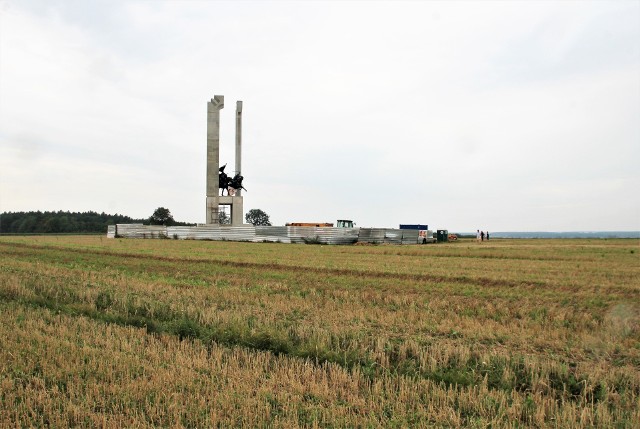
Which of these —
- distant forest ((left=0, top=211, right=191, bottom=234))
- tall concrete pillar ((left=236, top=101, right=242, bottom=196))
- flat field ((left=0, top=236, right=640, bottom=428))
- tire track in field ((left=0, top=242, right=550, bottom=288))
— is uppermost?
tall concrete pillar ((left=236, top=101, right=242, bottom=196))

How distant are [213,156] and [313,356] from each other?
5317cm

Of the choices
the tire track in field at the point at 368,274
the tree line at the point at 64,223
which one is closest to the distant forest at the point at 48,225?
the tree line at the point at 64,223

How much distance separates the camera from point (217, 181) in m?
58.3

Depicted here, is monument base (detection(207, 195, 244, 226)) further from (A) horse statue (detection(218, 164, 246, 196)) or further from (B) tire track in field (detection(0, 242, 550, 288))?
(B) tire track in field (detection(0, 242, 550, 288))

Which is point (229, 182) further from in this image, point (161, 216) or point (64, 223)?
point (64, 223)

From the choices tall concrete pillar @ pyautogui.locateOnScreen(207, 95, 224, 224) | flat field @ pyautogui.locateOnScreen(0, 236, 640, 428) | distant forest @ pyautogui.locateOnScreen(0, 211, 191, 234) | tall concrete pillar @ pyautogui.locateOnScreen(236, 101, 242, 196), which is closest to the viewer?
flat field @ pyautogui.locateOnScreen(0, 236, 640, 428)

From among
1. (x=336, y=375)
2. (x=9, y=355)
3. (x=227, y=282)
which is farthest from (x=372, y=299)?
(x=9, y=355)

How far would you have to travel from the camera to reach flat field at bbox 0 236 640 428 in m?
5.41

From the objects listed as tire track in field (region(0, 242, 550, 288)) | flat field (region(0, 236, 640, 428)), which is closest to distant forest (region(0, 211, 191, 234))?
tire track in field (region(0, 242, 550, 288))

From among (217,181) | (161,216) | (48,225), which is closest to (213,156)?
(217,181)

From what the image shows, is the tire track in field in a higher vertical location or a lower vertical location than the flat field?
higher

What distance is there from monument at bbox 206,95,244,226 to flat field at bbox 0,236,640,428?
4389 centimetres

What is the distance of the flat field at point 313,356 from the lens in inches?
213

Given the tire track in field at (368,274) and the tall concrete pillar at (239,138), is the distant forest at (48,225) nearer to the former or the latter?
the tall concrete pillar at (239,138)
